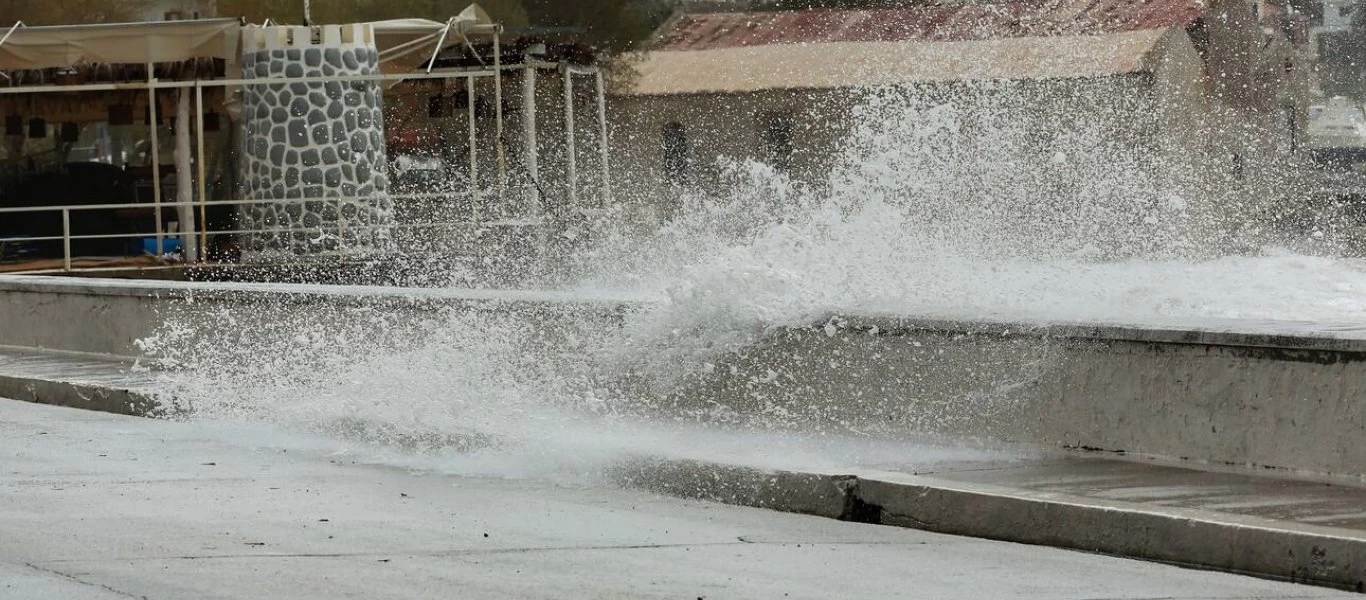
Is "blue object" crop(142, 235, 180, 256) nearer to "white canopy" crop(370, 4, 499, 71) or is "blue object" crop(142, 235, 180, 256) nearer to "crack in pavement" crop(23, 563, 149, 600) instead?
"white canopy" crop(370, 4, 499, 71)

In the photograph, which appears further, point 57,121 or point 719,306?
point 57,121

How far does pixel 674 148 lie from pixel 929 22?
7632mm

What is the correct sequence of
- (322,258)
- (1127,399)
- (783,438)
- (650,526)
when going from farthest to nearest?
(322,258), (783,438), (1127,399), (650,526)

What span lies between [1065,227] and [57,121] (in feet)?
59.3

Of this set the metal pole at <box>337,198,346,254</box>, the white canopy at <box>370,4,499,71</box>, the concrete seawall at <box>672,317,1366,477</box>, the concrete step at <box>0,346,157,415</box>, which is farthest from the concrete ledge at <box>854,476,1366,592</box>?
the white canopy at <box>370,4,499,71</box>

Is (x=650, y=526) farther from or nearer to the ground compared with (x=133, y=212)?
nearer to the ground

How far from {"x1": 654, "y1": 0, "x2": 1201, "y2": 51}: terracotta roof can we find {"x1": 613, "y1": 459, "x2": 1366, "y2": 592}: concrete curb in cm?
4519

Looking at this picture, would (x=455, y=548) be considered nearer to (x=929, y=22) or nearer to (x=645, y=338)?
(x=645, y=338)

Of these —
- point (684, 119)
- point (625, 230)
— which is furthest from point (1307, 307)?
point (684, 119)

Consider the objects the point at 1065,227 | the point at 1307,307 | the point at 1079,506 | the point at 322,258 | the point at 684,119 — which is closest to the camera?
the point at 1079,506

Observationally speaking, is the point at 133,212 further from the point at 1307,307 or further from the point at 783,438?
the point at 783,438

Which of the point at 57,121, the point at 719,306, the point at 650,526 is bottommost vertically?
the point at 650,526

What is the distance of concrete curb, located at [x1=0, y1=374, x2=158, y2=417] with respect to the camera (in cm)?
1349

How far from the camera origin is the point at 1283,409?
868 cm
